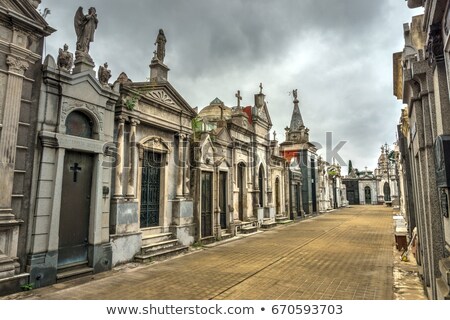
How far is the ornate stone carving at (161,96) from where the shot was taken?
945 centimetres

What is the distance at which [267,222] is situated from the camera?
17172 mm

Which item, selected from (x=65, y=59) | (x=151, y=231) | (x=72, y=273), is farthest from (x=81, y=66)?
(x=151, y=231)

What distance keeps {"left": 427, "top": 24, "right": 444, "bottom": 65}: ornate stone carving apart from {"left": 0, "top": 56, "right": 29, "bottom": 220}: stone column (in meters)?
7.10

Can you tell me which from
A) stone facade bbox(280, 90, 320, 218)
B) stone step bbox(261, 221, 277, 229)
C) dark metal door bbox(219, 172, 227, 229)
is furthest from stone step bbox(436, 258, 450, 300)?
stone facade bbox(280, 90, 320, 218)

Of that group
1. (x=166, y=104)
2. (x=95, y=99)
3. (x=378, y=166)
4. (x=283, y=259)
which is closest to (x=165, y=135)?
(x=166, y=104)

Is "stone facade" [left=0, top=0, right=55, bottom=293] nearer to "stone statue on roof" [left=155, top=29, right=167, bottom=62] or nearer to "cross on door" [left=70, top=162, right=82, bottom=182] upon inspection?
→ "cross on door" [left=70, top=162, right=82, bottom=182]

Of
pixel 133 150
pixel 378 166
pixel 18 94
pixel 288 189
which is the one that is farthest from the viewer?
pixel 378 166

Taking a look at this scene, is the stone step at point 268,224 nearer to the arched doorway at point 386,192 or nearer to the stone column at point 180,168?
the stone column at point 180,168

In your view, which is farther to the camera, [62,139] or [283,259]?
[283,259]

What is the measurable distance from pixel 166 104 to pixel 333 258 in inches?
282

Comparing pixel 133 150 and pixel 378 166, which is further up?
pixel 378 166

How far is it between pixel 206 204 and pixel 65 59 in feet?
24.1
